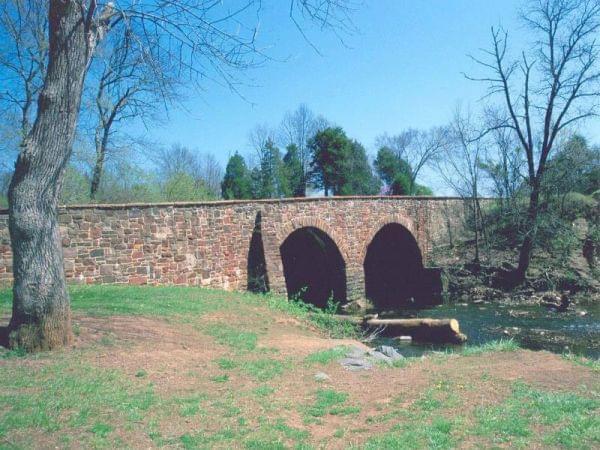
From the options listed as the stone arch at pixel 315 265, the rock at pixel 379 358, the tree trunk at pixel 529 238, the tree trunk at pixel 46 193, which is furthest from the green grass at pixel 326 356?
the tree trunk at pixel 529 238

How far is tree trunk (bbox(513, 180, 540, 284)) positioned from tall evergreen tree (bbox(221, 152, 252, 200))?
20.5 metres

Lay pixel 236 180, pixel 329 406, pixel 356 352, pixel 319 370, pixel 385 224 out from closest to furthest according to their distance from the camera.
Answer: pixel 329 406 < pixel 319 370 < pixel 356 352 < pixel 385 224 < pixel 236 180

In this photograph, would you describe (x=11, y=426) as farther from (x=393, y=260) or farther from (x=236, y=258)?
(x=393, y=260)

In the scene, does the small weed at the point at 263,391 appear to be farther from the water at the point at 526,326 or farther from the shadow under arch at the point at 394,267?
the shadow under arch at the point at 394,267

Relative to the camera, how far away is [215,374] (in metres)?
6.38

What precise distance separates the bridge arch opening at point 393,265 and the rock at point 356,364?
14938 millimetres

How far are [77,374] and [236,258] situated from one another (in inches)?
389

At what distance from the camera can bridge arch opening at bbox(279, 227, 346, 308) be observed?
19891 millimetres

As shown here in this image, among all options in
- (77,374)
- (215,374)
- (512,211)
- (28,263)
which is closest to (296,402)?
(215,374)

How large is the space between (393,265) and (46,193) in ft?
65.7

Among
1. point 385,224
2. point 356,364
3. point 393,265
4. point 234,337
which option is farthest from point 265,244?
point 393,265

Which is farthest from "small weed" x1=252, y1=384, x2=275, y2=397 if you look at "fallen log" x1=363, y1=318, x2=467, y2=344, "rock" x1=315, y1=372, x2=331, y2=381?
"fallen log" x1=363, y1=318, x2=467, y2=344

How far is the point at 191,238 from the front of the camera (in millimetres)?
14266

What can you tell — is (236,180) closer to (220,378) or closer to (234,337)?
(234,337)
